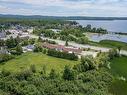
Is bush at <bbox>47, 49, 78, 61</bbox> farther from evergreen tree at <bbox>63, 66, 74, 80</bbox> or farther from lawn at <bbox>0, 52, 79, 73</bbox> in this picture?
evergreen tree at <bbox>63, 66, 74, 80</bbox>

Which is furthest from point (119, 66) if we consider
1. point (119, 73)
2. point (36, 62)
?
point (36, 62)

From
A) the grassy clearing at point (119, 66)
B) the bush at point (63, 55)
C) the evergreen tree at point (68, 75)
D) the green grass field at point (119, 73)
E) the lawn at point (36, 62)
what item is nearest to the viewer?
the green grass field at point (119, 73)

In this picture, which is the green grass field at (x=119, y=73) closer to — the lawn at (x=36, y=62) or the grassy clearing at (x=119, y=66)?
the grassy clearing at (x=119, y=66)

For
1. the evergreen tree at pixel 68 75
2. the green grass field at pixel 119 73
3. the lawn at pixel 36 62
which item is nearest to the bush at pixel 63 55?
the lawn at pixel 36 62

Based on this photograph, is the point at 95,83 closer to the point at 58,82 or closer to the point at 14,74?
the point at 58,82

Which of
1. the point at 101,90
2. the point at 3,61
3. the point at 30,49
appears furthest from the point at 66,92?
the point at 30,49

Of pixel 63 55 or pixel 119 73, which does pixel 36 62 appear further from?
pixel 119 73
